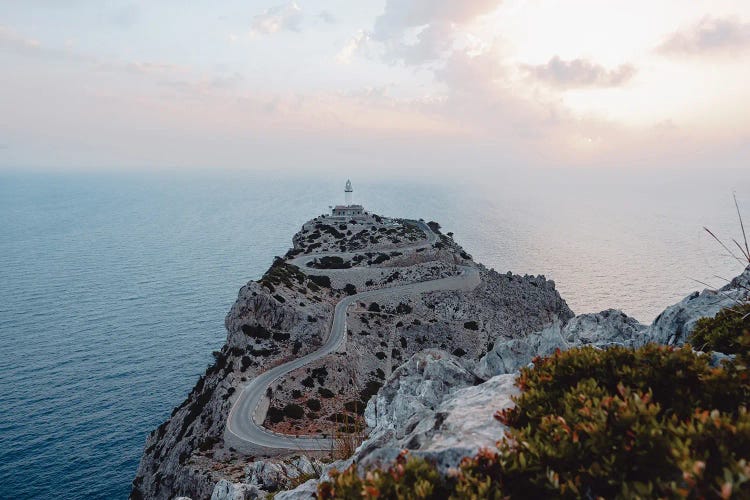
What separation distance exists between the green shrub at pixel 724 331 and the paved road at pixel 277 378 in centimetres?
1915

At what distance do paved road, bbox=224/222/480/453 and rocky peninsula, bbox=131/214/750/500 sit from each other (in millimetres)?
175

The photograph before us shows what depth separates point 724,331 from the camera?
1091 cm

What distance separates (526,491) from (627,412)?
1.86 m

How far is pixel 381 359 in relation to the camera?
58.4m

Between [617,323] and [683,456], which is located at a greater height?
[683,456]

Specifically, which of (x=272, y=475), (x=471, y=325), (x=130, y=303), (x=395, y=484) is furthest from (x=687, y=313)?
(x=130, y=303)

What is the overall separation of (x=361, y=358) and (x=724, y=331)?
4813cm

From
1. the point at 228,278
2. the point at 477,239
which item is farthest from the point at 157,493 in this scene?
the point at 477,239

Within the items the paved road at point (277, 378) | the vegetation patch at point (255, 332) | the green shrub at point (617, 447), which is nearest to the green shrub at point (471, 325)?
the paved road at point (277, 378)

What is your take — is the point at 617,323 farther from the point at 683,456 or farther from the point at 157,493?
the point at 157,493

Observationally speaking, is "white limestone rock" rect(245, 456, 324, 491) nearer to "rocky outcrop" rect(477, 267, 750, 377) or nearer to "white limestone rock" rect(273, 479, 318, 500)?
Answer: "white limestone rock" rect(273, 479, 318, 500)

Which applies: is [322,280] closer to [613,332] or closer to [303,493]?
[613,332]

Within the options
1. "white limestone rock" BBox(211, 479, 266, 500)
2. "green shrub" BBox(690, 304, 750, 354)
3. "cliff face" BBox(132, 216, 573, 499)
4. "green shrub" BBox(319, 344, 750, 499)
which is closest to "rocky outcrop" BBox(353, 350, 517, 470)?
"green shrub" BBox(319, 344, 750, 499)

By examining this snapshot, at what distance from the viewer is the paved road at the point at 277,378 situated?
3475 centimetres
